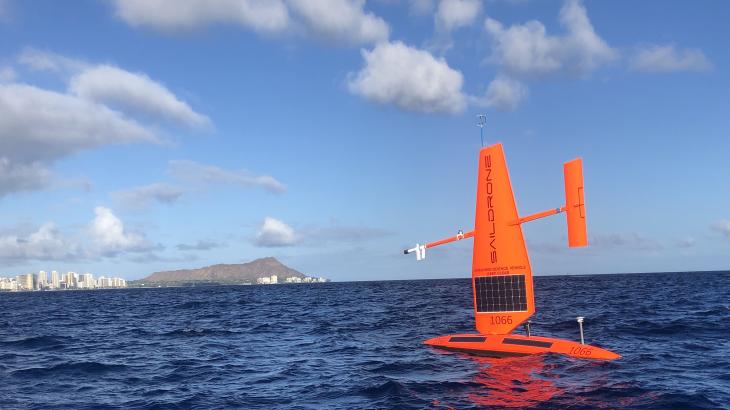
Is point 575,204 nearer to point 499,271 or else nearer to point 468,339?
point 499,271

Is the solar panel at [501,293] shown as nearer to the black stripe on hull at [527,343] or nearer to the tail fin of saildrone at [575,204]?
the black stripe on hull at [527,343]

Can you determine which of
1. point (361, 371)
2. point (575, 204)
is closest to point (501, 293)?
point (575, 204)

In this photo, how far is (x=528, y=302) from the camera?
66.3ft

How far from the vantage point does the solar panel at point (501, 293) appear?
2023 centimetres

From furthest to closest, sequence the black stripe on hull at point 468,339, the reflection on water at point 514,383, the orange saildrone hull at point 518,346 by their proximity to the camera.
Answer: the black stripe on hull at point 468,339 → the orange saildrone hull at point 518,346 → the reflection on water at point 514,383

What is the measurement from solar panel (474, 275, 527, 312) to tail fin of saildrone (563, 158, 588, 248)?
302 centimetres

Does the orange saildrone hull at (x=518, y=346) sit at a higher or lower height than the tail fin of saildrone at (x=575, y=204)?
lower

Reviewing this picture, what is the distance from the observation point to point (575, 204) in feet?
58.5

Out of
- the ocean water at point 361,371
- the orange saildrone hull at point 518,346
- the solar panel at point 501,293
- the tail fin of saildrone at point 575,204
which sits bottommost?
the ocean water at point 361,371

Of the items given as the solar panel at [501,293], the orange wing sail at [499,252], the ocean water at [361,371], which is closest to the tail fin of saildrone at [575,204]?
the orange wing sail at [499,252]

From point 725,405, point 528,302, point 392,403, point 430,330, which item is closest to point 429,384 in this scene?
point 392,403

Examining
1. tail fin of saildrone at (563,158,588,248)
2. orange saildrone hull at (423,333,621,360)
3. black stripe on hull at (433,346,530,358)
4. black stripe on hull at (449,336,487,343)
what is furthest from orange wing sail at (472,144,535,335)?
tail fin of saildrone at (563,158,588,248)

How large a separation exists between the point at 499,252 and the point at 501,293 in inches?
62.2

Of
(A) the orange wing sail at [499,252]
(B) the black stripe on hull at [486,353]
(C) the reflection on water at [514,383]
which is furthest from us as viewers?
(A) the orange wing sail at [499,252]
